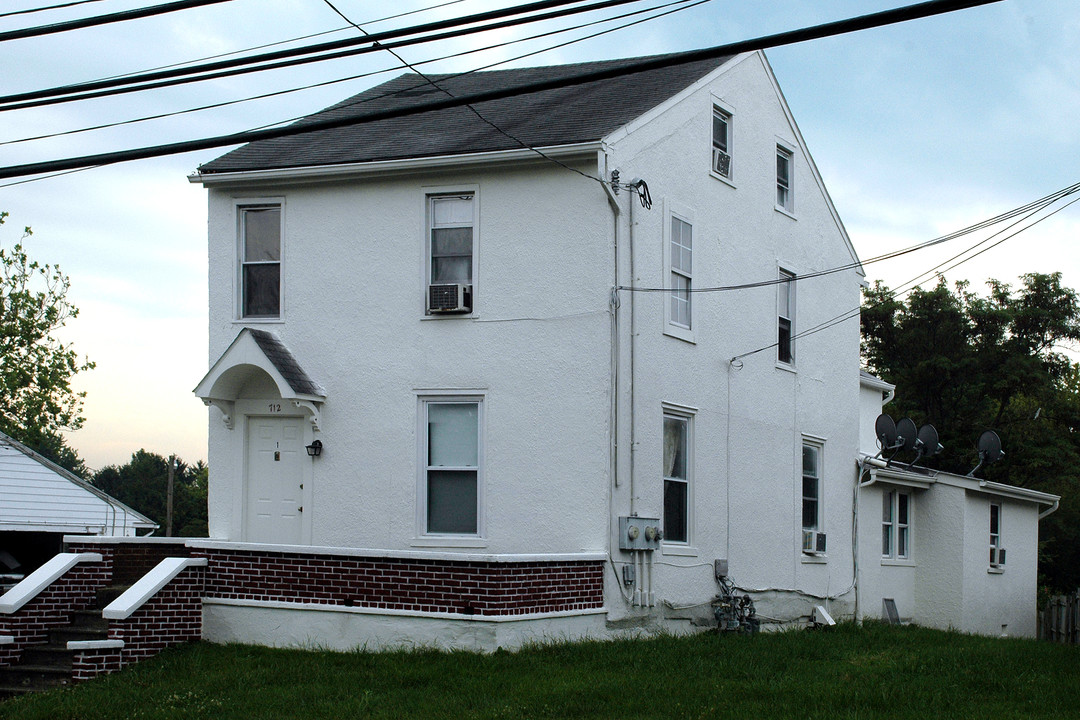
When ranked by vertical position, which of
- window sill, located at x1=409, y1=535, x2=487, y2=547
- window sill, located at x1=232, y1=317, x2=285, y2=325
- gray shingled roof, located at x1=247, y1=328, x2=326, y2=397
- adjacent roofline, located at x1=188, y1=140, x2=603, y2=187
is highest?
adjacent roofline, located at x1=188, y1=140, x2=603, y2=187

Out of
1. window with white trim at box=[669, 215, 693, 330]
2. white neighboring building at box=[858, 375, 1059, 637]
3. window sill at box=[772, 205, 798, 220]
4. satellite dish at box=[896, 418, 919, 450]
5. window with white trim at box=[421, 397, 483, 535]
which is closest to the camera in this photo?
window with white trim at box=[421, 397, 483, 535]

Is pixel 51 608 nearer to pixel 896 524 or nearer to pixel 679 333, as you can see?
pixel 679 333

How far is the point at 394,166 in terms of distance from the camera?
15.8 meters

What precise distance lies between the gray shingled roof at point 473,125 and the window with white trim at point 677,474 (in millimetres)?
4097

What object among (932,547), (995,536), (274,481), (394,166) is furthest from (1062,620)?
(394,166)

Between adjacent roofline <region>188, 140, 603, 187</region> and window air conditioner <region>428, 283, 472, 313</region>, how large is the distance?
1577 mm

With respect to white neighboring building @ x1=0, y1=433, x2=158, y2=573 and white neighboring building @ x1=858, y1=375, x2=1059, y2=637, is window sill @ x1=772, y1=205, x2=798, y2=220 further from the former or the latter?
white neighboring building @ x1=0, y1=433, x2=158, y2=573

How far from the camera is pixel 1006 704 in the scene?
1108 centimetres

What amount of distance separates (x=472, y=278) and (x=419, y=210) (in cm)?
119

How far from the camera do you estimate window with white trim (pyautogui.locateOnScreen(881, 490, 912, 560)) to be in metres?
22.9

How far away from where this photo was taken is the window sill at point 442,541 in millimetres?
15445

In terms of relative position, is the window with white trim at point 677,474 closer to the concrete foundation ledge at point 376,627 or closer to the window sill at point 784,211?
the concrete foundation ledge at point 376,627

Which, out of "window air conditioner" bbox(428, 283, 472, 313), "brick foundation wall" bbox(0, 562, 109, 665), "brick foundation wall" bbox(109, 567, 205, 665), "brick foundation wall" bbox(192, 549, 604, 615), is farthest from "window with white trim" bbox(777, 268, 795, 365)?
"brick foundation wall" bbox(0, 562, 109, 665)

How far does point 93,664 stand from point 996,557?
18.7m
